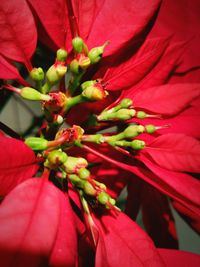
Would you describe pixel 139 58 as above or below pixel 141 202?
above

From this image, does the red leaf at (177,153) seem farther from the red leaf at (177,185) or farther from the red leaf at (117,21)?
the red leaf at (117,21)

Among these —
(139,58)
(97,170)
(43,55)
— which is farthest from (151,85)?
(43,55)

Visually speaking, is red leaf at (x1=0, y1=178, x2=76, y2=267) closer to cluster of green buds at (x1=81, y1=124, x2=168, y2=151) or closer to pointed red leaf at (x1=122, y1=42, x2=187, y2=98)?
cluster of green buds at (x1=81, y1=124, x2=168, y2=151)

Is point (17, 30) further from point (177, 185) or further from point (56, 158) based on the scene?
A: point (177, 185)

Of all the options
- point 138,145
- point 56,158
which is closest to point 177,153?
point 138,145

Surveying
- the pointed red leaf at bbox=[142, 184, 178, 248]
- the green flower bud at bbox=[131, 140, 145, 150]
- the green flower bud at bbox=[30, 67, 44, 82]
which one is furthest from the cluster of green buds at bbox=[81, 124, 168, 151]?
the pointed red leaf at bbox=[142, 184, 178, 248]

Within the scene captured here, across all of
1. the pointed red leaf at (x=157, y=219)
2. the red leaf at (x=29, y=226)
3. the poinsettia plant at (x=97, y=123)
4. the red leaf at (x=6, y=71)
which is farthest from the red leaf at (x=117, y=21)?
the pointed red leaf at (x=157, y=219)

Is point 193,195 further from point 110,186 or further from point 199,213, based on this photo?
point 110,186
